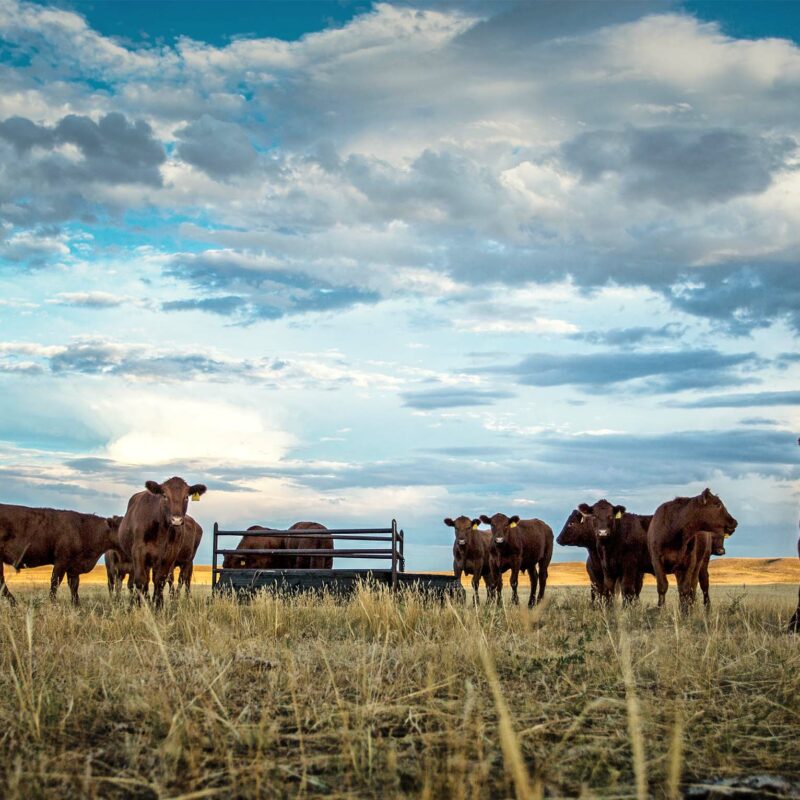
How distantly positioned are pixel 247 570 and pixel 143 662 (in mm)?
11809

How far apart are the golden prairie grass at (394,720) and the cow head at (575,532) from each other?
13484 mm

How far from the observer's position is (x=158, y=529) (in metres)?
14.9

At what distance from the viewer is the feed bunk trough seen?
1702 cm

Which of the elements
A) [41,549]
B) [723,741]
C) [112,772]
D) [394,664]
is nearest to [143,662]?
[394,664]

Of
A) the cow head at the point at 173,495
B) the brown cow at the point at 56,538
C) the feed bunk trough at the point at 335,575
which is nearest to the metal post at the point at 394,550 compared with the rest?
the feed bunk trough at the point at 335,575

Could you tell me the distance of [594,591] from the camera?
1866cm

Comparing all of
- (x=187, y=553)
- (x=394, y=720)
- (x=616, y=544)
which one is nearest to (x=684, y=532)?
(x=616, y=544)

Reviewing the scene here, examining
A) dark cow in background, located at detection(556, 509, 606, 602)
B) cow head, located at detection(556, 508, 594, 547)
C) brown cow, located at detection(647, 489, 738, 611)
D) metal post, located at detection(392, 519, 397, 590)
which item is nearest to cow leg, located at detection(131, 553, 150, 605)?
metal post, located at detection(392, 519, 397, 590)

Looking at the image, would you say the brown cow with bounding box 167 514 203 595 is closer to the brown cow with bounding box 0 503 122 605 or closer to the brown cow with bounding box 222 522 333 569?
the brown cow with bounding box 222 522 333 569

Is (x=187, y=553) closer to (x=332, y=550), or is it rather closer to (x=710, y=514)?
(x=332, y=550)

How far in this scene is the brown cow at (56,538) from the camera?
19.7m

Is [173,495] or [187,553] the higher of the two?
[173,495]

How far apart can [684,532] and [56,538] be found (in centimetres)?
1426

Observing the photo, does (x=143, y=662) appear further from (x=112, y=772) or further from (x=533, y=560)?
(x=533, y=560)
